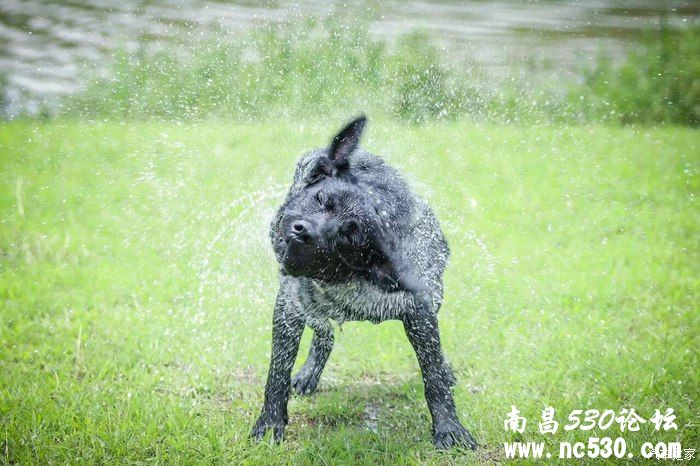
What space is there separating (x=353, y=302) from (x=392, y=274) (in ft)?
1.00

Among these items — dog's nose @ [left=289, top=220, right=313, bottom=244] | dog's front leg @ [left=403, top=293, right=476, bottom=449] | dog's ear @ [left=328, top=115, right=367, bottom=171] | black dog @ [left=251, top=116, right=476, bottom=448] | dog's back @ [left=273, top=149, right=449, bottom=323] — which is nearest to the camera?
dog's nose @ [left=289, top=220, right=313, bottom=244]

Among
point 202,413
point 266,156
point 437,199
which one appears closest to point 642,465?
point 202,413

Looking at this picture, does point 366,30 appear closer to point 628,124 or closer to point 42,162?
point 628,124

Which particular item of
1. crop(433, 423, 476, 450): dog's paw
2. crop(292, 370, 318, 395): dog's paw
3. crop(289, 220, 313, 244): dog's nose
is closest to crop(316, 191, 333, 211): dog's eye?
crop(289, 220, 313, 244): dog's nose

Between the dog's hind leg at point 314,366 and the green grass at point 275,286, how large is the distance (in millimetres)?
154

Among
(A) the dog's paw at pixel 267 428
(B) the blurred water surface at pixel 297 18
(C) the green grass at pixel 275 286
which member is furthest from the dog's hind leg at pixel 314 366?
(B) the blurred water surface at pixel 297 18

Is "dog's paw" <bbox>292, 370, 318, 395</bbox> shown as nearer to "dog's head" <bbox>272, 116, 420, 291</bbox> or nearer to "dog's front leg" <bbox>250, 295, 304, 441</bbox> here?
"dog's front leg" <bbox>250, 295, 304, 441</bbox>

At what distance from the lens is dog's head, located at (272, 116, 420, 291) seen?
3.34 metres

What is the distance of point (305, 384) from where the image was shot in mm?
4887

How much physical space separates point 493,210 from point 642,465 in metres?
4.79

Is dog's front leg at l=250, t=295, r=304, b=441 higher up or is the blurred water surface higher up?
the blurred water surface

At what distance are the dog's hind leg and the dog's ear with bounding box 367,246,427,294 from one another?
1221 mm

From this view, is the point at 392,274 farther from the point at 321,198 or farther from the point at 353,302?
the point at 321,198

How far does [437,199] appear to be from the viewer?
8.01 m
